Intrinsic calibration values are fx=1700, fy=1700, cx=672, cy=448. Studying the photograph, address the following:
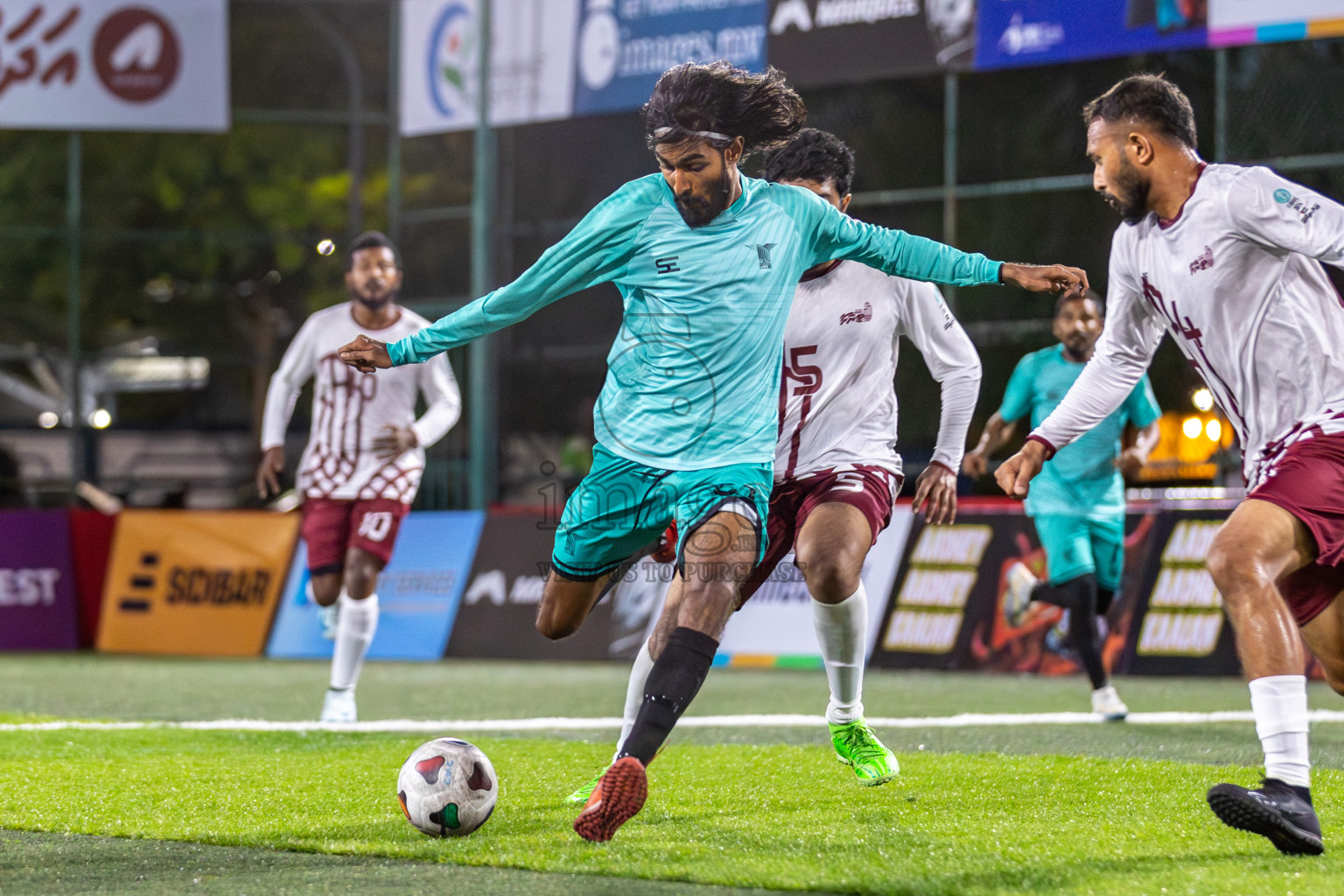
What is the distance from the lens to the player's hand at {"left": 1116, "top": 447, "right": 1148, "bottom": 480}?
950 cm

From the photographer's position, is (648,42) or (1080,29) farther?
(648,42)

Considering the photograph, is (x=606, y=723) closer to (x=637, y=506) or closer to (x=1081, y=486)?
(x=1081, y=486)

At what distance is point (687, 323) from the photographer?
201 inches

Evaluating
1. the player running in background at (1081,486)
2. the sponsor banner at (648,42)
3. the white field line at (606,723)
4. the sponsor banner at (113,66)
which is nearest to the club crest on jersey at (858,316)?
the white field line at (606,723)

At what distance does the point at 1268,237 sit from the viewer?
4758 mm

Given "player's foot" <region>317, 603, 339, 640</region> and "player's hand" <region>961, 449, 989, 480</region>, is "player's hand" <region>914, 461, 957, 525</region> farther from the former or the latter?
"player's foot" <region>317, 603, 339, 640</region>

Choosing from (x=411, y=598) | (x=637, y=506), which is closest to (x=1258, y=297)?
(x=637, y=506)

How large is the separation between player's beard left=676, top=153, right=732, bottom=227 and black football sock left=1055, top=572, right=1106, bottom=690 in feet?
15.8

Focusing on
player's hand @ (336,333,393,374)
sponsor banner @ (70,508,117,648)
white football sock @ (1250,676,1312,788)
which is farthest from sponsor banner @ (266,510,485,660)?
white football sock @ (1250,676,1312,788)

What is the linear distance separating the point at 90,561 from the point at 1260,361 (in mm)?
13031

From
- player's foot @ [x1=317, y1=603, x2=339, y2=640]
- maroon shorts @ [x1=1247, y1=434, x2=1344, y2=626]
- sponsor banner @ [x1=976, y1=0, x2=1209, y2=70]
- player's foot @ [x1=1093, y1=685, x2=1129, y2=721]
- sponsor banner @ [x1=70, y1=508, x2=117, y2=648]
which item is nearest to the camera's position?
maroon shorts @ [x1=1247, y1=434, x2=1344, y2=626]

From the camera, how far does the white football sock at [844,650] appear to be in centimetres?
622

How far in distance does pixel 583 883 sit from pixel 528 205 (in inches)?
603

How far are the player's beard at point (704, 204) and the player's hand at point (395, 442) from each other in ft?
14.0
